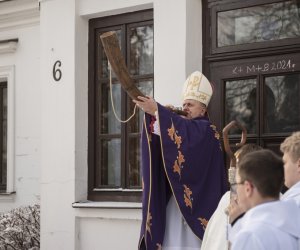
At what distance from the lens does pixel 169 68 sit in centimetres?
724

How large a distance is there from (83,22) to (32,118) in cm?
196

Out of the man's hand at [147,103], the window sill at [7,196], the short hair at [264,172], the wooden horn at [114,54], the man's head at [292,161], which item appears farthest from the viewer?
the window sill at [7,196]

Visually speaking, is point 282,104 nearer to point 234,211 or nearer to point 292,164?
point 292,164

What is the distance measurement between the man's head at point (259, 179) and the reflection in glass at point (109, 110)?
15.8 feet

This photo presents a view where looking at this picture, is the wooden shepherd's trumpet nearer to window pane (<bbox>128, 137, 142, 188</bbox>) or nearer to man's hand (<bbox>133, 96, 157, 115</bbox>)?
man's hand (<bbox>133, 96, 157, 115</bbox>)

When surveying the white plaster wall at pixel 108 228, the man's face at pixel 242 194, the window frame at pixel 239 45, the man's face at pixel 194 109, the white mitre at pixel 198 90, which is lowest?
the white plaster wall at pixel 108 228

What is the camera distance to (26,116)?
31.8ft

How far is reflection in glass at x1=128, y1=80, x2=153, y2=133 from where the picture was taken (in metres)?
7.75

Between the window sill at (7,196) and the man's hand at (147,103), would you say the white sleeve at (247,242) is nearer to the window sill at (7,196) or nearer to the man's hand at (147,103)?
the man's hand at (147,103)

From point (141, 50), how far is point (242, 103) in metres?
1.40

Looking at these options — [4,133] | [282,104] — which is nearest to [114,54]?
[282,104]

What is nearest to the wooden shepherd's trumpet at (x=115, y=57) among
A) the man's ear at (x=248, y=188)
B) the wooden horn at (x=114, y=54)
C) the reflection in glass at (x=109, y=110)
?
the wooden horn at (x=114, y=54)

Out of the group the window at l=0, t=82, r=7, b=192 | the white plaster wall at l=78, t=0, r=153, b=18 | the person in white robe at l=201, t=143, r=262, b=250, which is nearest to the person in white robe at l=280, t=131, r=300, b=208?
the person in white robe at l=201, t=143, r=262, b=250

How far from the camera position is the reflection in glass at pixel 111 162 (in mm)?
8000
